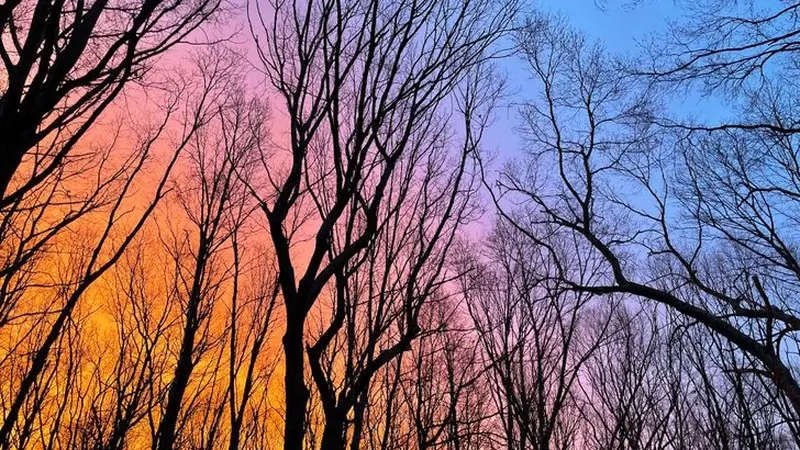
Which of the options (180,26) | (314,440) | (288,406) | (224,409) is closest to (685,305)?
(288,406)

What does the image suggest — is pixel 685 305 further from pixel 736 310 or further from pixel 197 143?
pixel 197 143

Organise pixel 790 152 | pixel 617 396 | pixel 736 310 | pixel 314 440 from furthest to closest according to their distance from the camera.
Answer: pixel 617 396 < pixel 314 440 < pixel 790 152 < pixel 736 310

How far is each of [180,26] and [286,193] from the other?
1.24 meters

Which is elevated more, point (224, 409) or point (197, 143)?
point (197, 143)

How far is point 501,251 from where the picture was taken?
32.8 ft

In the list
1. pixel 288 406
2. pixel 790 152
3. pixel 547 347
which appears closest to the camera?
pixel 288 406

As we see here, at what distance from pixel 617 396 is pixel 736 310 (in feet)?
29.1

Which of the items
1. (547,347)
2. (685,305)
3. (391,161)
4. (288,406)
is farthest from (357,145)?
(547,347)

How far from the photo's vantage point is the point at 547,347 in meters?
8.98

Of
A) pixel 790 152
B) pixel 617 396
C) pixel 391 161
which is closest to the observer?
pixel 391 161

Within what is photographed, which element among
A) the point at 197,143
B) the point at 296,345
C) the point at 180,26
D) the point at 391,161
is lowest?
the point at 296,345

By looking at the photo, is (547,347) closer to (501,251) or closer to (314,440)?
(501,251)

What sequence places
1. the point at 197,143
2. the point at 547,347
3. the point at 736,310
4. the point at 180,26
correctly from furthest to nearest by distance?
the point at 197,143
the point at 547,347
the point at 736,310
the point at 180,26

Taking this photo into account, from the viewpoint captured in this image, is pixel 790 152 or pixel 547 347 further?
pixel 547 347
